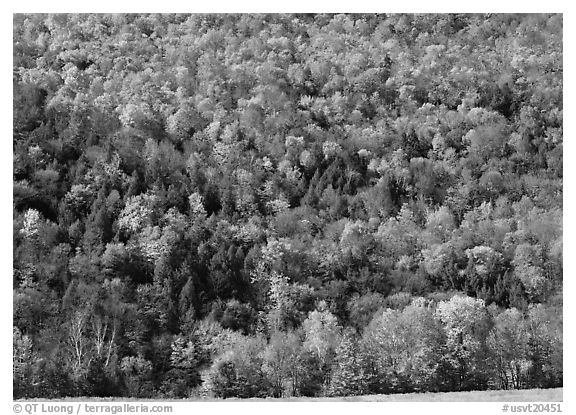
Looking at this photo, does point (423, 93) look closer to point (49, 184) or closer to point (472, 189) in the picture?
point (472, 189)

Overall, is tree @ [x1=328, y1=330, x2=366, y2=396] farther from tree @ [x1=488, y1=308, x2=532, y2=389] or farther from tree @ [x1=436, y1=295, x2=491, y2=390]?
tree @ [x1=488, y1=308, x2=532, y2=389]

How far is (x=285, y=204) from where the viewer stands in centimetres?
3070

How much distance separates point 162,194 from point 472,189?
11.7 metres

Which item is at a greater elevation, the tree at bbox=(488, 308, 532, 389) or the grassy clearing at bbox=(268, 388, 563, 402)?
the tree at bbox=(488, 308, 532, 389)

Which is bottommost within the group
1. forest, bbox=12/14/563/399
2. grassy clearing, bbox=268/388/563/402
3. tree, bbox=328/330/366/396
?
grassy clearing, bbox=268/388/563/402

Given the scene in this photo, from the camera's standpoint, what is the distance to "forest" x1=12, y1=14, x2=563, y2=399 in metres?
26.6

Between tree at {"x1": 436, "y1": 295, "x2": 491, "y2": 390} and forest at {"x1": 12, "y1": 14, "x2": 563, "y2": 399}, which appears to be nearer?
tree at {"x1": 436, "y1": 295, "x2": 491, "y2": 390}

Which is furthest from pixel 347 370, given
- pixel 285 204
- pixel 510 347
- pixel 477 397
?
pixel 285 204

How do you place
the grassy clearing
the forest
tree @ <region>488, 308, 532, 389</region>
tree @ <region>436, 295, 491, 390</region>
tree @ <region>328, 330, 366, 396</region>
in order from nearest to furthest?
the grassy clearing, tree @ <region>328, 330, 366, 396</region>, tree @ <region>488, 308, 532, 389</region>, tree @ <region>436, 295, 491, 390</region>, the forest

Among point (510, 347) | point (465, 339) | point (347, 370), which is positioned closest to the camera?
point (347, 370)

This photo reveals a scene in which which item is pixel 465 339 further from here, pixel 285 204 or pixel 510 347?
pixel 285 204

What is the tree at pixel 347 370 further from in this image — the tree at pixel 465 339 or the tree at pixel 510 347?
the tree at pixel 510 347

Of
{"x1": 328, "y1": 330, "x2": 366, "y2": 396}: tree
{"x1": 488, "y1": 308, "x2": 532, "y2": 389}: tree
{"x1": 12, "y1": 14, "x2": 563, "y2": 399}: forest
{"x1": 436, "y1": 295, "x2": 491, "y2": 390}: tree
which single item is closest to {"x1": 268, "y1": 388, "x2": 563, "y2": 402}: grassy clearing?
{"x1": 328, "y1": 330, "x2": 366, "y2": 396}: tree

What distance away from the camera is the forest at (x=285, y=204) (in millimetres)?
26594
